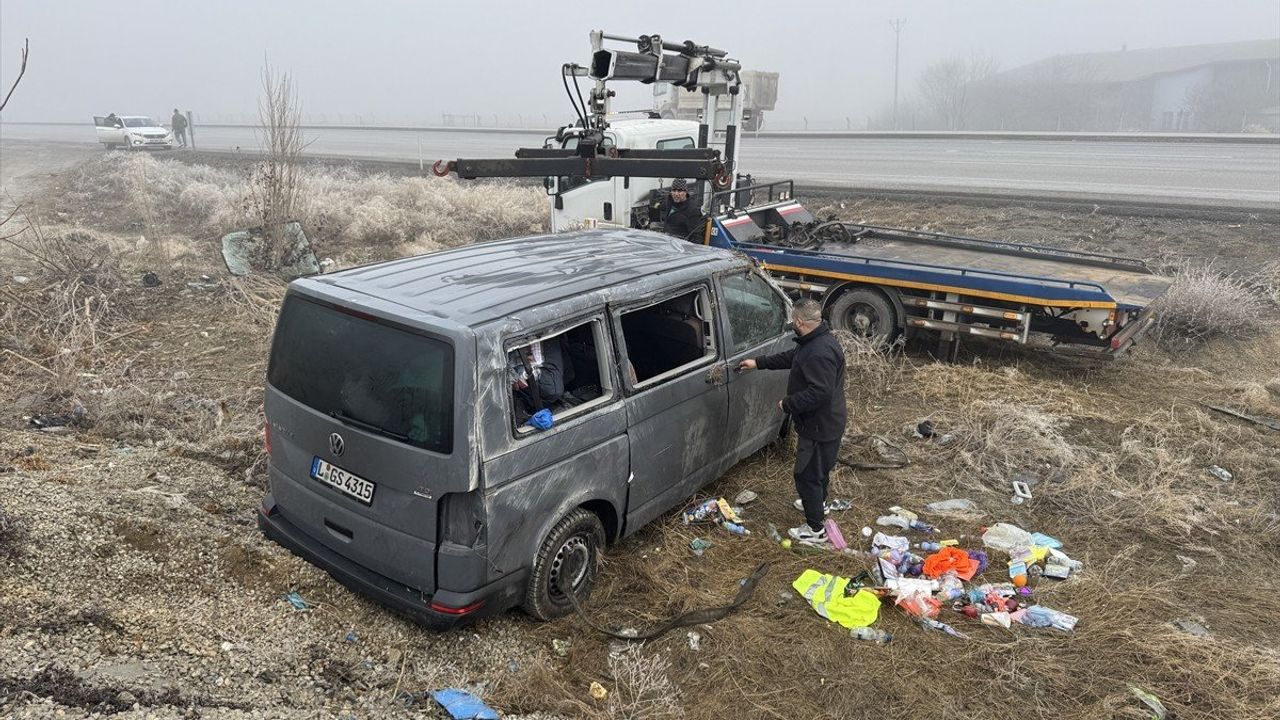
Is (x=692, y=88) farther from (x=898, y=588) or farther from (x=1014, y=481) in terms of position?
(x=898, y=588)

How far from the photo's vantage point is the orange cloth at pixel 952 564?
4.62 m

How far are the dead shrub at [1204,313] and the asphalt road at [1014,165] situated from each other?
23.1ft

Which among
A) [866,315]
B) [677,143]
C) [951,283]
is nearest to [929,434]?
[951,283]

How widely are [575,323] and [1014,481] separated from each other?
3.75 metres

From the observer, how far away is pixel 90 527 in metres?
4.02

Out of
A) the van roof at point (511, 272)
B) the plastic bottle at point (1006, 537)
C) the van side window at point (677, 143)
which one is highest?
the van side window at point (677, 143)

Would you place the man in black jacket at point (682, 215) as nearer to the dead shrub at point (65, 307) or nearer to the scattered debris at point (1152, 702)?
the dead shrub at point (65, 307)

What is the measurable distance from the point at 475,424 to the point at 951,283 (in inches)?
236

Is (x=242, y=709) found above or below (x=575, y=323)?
below

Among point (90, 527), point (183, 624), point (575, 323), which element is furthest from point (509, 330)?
point (90, 527)

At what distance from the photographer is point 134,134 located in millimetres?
30172

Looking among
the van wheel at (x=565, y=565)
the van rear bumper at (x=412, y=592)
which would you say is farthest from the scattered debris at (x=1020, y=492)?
the van rear bumper at (x=412, y=592)

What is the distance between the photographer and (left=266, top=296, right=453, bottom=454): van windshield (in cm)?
350

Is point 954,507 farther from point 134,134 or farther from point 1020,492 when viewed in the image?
point 134,134
